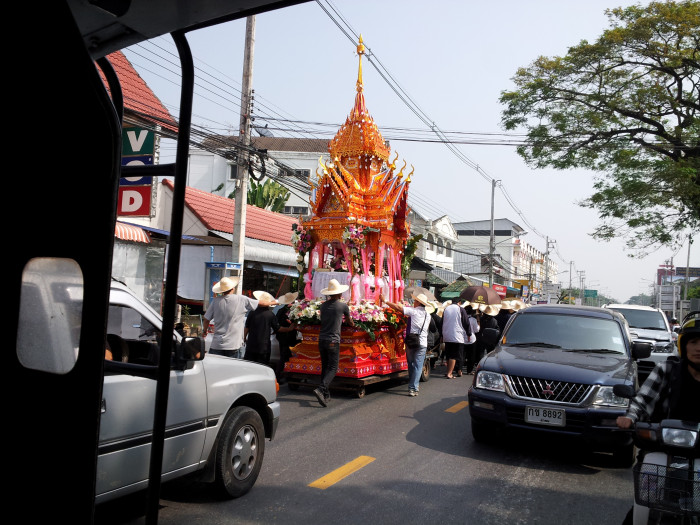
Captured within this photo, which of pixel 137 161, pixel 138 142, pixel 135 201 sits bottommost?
pixel 135 201

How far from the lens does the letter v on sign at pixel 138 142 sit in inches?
361

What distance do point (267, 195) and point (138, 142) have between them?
21.0 m

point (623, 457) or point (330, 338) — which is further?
point (330, 338)

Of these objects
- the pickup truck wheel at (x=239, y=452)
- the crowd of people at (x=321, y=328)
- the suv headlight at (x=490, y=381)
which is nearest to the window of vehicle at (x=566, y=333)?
the crowd of people at (x=321, y=328)

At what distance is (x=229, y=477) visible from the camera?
497 centimetres

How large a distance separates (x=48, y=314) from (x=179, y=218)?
1.96ft

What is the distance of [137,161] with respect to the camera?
9.63 m

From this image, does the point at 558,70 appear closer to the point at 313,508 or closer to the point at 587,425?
the point at 587,425

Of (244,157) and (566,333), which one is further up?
(244,157)

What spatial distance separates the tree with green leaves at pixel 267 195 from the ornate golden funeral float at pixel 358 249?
1643 centimetres

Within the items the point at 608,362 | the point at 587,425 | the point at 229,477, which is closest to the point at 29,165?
the point at 229,477

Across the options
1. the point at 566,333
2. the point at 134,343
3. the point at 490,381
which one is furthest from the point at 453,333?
the point at 134,343

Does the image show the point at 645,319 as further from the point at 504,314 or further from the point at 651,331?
the point at 504,314

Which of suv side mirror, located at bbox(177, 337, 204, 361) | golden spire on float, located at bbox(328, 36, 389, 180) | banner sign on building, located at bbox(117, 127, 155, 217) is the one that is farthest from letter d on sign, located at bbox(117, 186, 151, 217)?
suv side mirror, located at bbox(177, 337, 204, 361)
